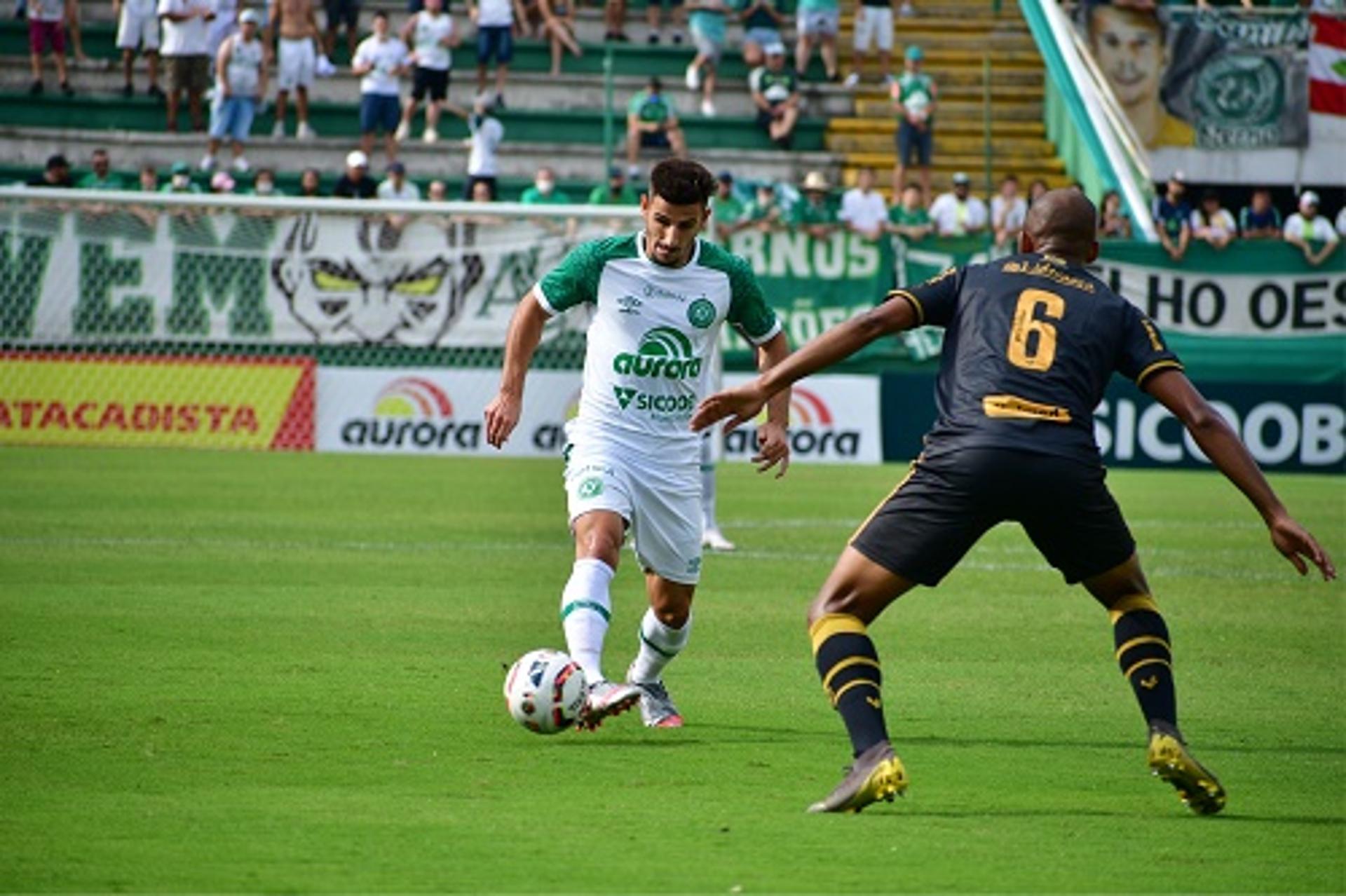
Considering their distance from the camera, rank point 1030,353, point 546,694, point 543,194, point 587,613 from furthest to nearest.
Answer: point 543,194, point 587,613, point 546,694, point 1030,353

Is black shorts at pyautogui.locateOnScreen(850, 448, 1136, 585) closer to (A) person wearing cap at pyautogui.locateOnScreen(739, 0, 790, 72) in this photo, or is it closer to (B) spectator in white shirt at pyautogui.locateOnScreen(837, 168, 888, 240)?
(B) spectator in white shirt at pyautogui.locateOnScreen(837, 168, 888, 240)

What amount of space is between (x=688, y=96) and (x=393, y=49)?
4.80 m

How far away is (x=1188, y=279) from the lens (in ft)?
87.8

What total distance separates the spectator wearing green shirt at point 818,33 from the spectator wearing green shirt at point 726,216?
558 centimetres

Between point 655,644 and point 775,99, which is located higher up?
point 655,644

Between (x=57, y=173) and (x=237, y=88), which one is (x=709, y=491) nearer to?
(x=57, y=173)

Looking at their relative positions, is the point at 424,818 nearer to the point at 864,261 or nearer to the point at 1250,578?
the point at 1250,578

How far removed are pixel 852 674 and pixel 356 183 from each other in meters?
21.2

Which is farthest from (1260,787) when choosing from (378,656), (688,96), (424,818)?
(688,96)

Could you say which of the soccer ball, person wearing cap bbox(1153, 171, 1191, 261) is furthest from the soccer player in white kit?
person wearing cap bbox(1153, 171, 1191, 261)

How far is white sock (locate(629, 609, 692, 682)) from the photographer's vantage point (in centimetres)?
948

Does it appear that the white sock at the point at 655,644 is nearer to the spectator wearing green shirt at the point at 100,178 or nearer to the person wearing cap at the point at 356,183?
the person wearing cap at the point at 356,183

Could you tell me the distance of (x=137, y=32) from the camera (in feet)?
104

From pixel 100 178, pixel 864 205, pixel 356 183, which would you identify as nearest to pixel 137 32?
pixel 100 178
